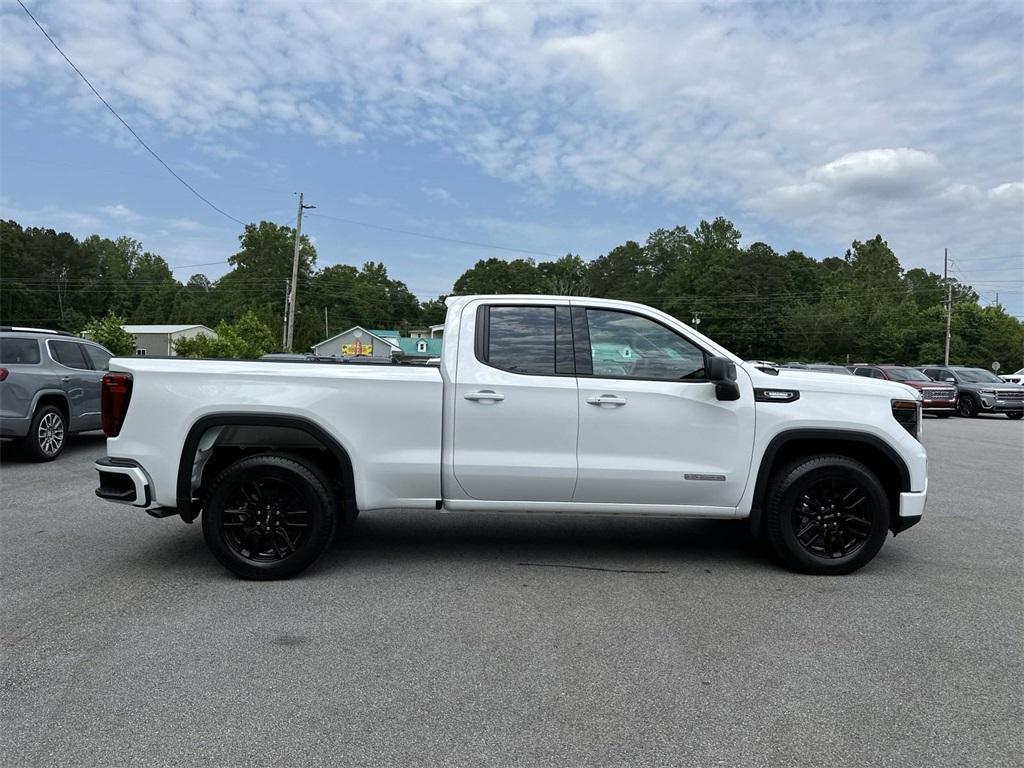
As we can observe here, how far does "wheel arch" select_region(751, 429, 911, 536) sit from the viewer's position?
489cm

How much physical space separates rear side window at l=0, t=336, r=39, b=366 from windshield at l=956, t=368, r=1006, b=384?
1043 inches

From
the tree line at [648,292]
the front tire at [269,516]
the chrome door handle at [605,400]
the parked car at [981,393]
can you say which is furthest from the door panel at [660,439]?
the tree line at [648,292]

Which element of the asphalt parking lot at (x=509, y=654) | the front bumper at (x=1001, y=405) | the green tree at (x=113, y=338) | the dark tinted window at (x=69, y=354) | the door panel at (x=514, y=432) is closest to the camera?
the asphalt parking lot at (x=509, y=654)

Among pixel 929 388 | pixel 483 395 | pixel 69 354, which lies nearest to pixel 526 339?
pixel 483 395

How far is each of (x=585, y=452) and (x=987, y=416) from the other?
89.7 feet

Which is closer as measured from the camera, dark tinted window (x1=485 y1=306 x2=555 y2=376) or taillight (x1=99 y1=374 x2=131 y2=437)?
taillight (x1=99 y1=374 x2=131 y2=437)

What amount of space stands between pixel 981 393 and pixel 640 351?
23.9 m

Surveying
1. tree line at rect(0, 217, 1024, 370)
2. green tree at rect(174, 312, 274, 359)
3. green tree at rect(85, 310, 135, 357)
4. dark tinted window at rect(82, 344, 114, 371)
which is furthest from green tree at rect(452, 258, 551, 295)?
dark tinted window at rect(82, 344, 114, 371)

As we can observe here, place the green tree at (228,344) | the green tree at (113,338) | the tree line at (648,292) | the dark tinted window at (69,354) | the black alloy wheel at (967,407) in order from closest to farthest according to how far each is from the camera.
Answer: the dark tinted window at (69,354)
the black alloy wheel at (967,407)
the green tree at (113,338)
the green tree at (228,344)
the tree line at (648,292)

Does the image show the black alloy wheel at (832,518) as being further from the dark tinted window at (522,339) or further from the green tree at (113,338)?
the green tree at (113,338)

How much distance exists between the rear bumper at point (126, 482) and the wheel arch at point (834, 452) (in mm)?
4033

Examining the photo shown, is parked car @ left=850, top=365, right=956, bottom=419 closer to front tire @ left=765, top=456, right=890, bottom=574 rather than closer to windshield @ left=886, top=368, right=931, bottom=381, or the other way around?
windshield @ left=886, top=368, right=931, bottom=381

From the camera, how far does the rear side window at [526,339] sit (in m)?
4.91

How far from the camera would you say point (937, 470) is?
34.2ft
